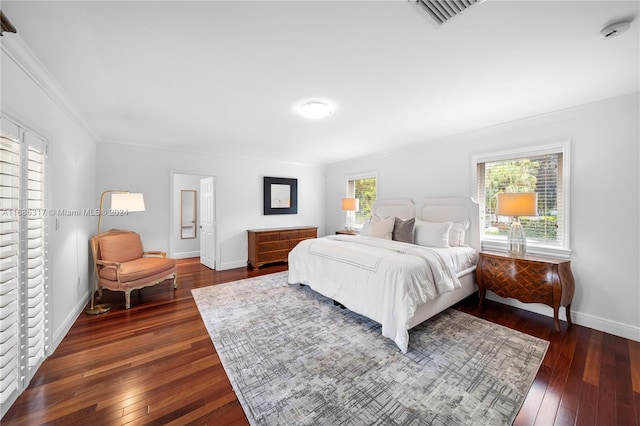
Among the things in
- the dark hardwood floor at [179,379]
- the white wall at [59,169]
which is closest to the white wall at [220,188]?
the white wall at [59,169]

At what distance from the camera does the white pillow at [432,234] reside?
342 cm

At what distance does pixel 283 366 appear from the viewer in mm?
1994

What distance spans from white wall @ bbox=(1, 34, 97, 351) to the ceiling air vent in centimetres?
253

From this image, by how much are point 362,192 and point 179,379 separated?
15.2ft

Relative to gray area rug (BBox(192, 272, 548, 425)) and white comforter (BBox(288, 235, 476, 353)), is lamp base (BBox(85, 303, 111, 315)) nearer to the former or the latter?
gray area rug (BBox(192, 272, 548, 425))

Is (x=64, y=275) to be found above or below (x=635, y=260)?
below

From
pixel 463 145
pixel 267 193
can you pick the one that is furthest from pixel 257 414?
pixel 267 193

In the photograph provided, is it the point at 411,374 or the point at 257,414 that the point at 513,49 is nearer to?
the point at 411,374

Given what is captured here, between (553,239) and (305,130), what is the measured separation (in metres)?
3.48

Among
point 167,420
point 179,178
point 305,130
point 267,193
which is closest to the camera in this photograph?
point 167,420

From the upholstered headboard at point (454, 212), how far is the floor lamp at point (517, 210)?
47 centimetres

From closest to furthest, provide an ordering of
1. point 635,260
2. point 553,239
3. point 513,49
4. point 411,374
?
point 513,49 → point 411,374 → point 635,260 → point 553,239

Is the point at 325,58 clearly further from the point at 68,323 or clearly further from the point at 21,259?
the point at 68,323

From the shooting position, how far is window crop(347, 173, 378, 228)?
5.36 meters
